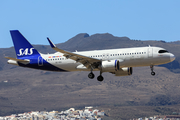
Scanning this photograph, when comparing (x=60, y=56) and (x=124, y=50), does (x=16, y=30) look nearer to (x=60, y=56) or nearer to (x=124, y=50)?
(x=60, y=56)

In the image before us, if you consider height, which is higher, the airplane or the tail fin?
the tail fin

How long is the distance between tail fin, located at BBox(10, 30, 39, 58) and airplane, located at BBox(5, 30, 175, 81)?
0.44 meters

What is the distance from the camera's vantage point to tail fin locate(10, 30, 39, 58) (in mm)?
67812

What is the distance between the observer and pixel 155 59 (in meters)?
61.0

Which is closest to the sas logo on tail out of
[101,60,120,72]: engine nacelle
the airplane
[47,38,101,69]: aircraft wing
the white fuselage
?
the airplane

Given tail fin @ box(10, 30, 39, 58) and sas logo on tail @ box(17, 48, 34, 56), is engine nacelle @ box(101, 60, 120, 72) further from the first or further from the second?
sas logo on tail @ box(17, 48, 34, 56)

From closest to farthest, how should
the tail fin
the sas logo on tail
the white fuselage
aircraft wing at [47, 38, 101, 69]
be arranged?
1. aircraft wing at [47, 38, 101, 69]
2. the white fuselage
3. the sas logo on tail
4. the tail fin

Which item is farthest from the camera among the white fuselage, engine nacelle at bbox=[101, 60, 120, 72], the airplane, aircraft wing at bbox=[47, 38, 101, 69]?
the white fuselage

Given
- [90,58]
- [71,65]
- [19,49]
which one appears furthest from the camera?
[19,49]

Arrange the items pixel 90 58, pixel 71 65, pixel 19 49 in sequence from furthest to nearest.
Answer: pixel 19 49 → pixel 71 65 → pixel 90 58

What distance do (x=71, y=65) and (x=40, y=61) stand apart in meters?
6.19

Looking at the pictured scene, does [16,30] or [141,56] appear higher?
[16,30]

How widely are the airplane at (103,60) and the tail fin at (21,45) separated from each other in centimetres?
44

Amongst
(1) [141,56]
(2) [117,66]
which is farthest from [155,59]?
(2) [117,66]
